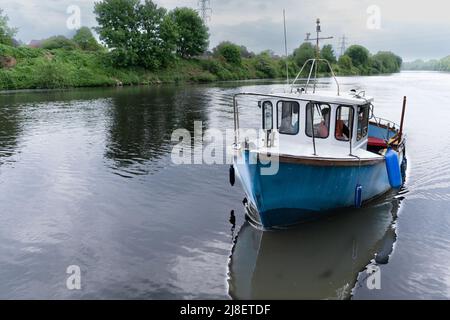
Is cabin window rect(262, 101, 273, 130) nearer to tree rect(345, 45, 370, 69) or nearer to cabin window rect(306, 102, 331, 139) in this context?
cabin window rect(306, 102, 331, 139)

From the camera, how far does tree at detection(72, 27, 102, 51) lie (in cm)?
9175

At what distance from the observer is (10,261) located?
10477 millimetres

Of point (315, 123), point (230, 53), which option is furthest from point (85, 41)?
point (315, 123)

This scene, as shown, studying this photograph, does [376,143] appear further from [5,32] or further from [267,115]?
[5,32]

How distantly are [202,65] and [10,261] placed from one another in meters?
89.3

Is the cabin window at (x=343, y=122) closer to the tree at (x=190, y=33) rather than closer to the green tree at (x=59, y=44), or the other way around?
the green tree at (x=59, y=44)

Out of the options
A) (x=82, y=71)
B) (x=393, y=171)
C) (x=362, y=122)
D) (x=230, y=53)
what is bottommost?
(x=393, y=171)

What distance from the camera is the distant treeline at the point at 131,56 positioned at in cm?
6544

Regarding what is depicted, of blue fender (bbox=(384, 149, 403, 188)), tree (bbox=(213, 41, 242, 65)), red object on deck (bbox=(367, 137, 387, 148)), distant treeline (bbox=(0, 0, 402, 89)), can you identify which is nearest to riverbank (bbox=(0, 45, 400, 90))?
distant treeline (bbox=(0, 0, 402, 89))

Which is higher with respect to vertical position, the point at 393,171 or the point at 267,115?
the point at 267,115

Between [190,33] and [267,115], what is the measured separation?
8706cm

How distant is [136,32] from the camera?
82000mm
